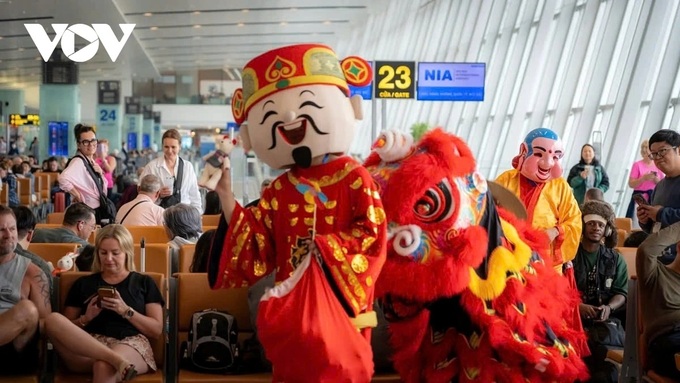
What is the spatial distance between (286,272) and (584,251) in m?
2.50

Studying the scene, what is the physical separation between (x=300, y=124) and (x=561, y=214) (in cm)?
202

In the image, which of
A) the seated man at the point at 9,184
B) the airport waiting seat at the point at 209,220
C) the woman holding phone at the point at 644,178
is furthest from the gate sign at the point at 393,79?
the airport waiting seat at the point at 209,220

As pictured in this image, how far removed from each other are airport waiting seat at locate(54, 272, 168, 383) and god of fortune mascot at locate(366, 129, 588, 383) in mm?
1258

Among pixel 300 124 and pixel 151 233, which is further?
Result: pixel 151 233

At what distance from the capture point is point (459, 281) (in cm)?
381

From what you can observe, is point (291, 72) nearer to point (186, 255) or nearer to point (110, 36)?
point (186, 255)

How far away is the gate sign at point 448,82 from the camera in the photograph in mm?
17391

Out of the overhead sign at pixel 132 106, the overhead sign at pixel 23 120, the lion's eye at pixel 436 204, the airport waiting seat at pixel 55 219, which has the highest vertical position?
Result: the lion's eye at pixel 436 204

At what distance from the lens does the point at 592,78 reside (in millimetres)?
14320

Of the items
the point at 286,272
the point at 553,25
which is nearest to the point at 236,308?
the point at 286,272

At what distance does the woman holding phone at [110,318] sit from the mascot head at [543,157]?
200 cm

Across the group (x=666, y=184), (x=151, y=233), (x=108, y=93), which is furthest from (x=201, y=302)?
(x=108, y=93)

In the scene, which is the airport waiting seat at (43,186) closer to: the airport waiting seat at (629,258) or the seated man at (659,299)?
the airport waiting seat at (629,258)

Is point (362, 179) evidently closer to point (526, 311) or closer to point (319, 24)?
point (526, 311)
